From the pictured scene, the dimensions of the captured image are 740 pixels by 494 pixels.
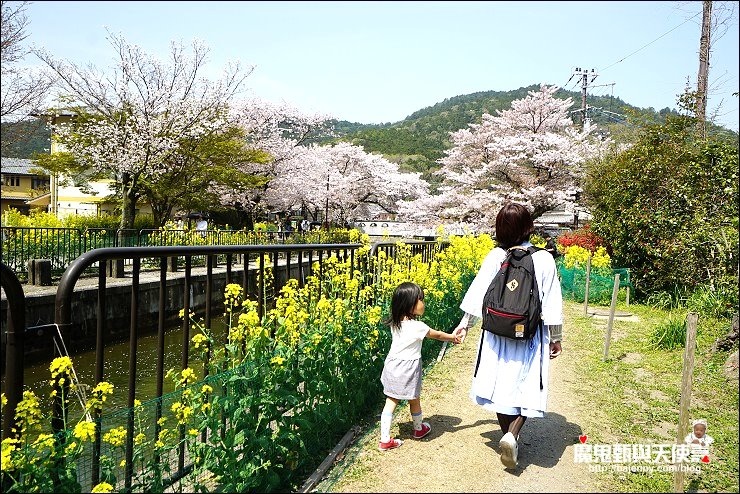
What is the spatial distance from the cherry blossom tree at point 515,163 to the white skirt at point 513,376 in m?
19.9

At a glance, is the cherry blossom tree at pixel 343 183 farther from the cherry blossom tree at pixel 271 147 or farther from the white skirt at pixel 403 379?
the white skirt at pixel 403 379

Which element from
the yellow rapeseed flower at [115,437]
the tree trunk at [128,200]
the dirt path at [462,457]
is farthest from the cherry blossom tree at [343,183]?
the yellow rapeseed flower at [115,437]

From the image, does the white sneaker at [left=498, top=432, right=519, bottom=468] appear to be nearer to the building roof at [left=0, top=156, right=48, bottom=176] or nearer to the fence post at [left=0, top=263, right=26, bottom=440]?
the fence post at [left=0, top=263, right=26, bottom=440]

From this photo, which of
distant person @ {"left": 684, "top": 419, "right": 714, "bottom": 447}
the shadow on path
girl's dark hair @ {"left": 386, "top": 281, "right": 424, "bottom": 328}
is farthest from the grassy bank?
girl's dark hair @ {"left": 386, "top": 281, "right": 424, "bottom": 328}

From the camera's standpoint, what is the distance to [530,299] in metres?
3.27

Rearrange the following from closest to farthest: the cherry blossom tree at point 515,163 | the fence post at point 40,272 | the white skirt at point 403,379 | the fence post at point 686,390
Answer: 1. the fence post at point 686,390
2. the white skirt at point 403,379
3. the fence post at point 40,272
4. the cherry blossom tree at point 515,163

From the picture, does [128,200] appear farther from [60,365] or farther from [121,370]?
[60,365]

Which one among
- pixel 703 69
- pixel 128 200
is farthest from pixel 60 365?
pixel 128 200

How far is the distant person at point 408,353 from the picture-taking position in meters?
3.71

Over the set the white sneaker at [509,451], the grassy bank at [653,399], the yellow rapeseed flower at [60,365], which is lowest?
the grassy bank at [653,399]

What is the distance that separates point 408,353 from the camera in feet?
12.4

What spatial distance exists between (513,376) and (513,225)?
3.11 feet

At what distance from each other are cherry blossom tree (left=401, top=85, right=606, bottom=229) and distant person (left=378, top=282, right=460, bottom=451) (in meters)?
19.8

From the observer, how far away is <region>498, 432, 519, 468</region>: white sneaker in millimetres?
3150
